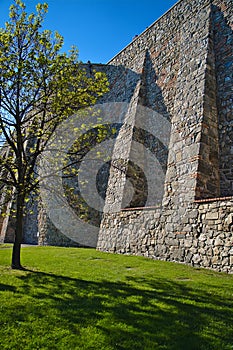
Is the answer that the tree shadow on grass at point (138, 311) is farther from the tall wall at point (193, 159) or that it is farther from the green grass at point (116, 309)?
the tall wall at point (193, 159)

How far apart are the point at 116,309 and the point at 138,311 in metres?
0.29

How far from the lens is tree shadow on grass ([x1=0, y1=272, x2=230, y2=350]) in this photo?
107 inches

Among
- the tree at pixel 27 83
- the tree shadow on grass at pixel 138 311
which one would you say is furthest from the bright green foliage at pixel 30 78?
the tree shadow on grass at pixel 138 311

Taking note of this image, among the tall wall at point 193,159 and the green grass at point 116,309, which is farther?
the tall wall at point 193,159

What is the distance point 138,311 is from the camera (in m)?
3.45

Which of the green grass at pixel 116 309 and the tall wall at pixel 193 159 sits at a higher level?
the tall wall at pixel 193 159

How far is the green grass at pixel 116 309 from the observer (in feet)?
8.78

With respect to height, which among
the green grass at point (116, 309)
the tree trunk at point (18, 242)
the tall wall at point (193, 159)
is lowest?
the green grass at point (116, 309)

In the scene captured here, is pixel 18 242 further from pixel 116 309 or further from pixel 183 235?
pixel 183 235

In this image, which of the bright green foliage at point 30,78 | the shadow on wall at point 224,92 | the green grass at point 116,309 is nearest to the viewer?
the green grass at point 116,309

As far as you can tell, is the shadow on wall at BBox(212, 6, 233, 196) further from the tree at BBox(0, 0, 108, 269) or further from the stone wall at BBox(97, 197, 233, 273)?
the tree at BBox(0, 0, 108, 269)

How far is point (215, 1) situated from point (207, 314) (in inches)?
403

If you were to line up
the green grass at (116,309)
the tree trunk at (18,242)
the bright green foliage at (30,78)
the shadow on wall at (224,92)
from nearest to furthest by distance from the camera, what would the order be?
1. the green grass at (116,309)
2. the tree trunk at (18,242)
3. the bright green foliage at (30,78)
4. the shadow on wall at (224,92)

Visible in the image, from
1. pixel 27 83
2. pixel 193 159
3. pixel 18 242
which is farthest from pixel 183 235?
pixel 27 83
